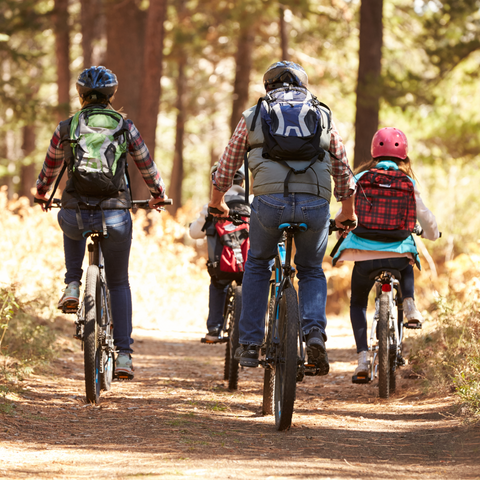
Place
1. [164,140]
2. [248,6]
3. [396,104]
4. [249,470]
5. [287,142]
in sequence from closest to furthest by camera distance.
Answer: [249,470]
[287,142]
[396,104]
[248,6]
[164,140]

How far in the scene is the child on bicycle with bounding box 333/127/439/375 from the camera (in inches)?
239

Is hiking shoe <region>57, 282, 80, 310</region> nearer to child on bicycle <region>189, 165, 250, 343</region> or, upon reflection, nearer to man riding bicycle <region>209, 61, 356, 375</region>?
man riding bicycle <region>209, 61, 356, 375</region>

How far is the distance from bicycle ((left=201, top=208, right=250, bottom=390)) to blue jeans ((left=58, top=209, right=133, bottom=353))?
0.93 meters

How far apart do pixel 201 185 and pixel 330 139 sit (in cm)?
4843

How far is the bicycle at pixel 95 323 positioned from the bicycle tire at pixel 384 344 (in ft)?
6.31

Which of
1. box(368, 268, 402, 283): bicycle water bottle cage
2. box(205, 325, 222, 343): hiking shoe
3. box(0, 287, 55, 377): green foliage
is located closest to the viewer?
box(368, 268, 402, 283): bicycle water bottle cage

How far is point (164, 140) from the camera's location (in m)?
42.0

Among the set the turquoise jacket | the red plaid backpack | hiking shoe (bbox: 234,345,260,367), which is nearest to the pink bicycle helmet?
the turquoise jacket

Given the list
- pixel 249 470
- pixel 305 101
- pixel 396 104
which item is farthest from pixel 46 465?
pixel 396 104

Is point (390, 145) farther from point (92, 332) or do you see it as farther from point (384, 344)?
point (92, 332)

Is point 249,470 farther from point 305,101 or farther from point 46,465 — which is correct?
point 305,101

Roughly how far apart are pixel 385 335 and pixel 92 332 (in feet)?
7.58

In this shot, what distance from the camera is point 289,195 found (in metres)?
4.59

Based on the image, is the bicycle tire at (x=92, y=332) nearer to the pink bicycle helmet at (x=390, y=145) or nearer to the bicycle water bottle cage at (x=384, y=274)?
the bicycle water bottle cage at (x=384, y=274)
